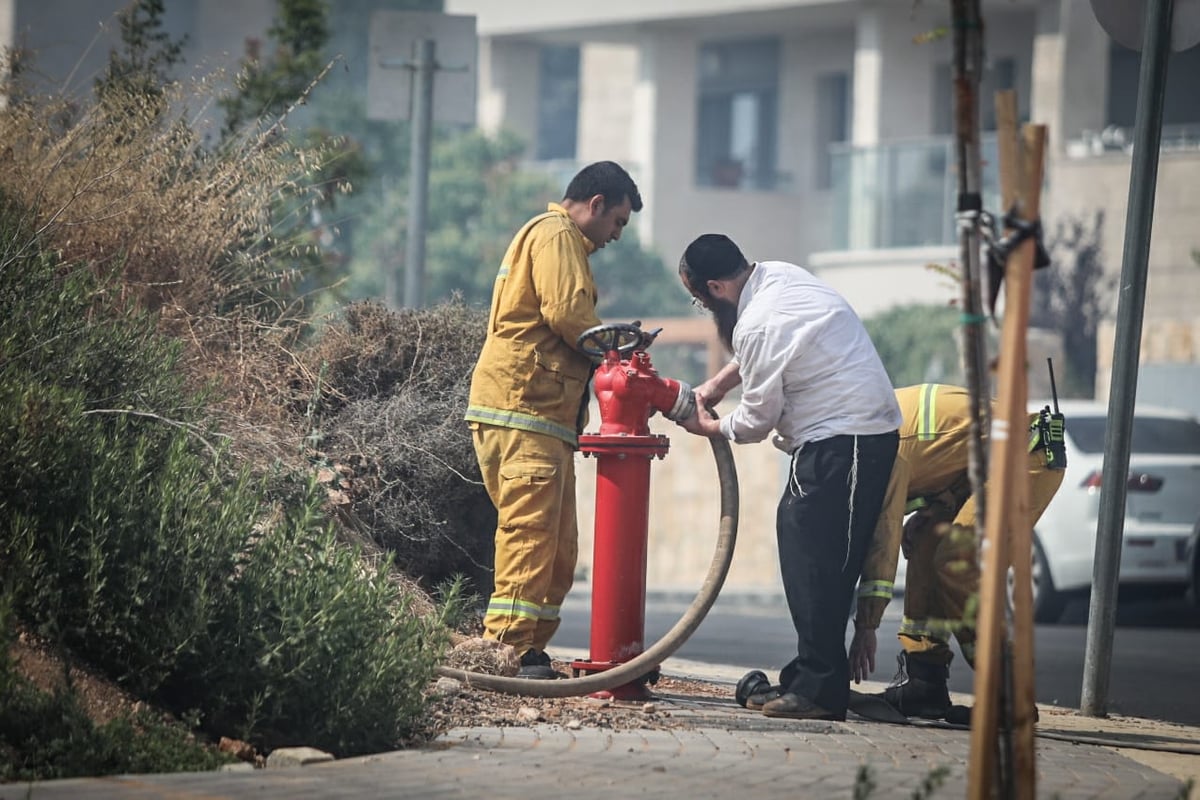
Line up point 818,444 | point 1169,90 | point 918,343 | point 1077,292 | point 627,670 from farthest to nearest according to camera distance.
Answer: point 1169,90
point 918,343
point 1077,292
point 818,444
point 627,670

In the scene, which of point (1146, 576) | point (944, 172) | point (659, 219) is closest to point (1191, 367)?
point (1146, 576)

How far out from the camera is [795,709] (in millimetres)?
6723

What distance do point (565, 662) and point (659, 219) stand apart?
92.7 ft

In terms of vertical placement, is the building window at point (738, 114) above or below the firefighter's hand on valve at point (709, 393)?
above

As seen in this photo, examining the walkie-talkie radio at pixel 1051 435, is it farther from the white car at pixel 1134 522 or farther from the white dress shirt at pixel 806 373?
the white car at pixel 1134 522

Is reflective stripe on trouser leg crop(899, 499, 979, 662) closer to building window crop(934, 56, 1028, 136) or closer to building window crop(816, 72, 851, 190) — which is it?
building window crop(934, 56, 1028, 136)

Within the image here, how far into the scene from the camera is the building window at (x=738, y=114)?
119 feet

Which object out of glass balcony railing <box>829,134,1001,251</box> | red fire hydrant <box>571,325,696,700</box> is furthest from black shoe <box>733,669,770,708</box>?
glass balcony railing <box>829,134,1001,251</box>

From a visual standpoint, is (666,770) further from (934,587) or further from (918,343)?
(918,343)

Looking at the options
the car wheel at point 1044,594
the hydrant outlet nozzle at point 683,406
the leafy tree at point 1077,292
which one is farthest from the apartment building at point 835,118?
the hydrant outlet nozzle at point 683,406

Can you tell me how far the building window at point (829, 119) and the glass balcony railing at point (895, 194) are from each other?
4.61m

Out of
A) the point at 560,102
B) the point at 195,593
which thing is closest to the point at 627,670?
the point at 195,593

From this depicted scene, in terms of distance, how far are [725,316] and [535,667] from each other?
1541mm

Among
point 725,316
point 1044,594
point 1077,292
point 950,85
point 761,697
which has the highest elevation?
point 950,85
